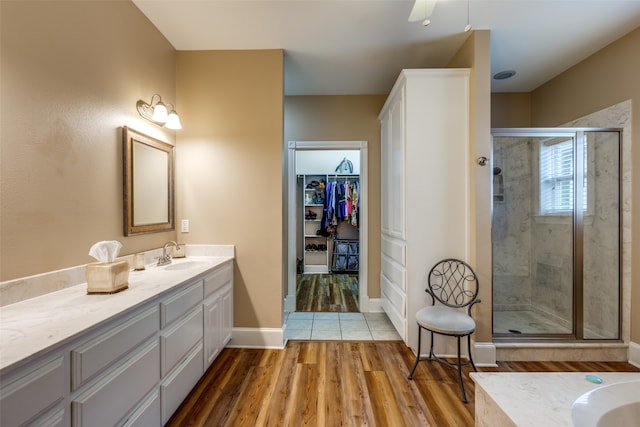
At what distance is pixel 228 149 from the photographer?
8.10ft

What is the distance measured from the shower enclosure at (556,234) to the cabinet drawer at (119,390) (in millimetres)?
2660

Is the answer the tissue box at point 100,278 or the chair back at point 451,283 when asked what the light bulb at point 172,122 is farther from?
the chair back at point 451,283

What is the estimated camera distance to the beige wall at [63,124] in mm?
1189

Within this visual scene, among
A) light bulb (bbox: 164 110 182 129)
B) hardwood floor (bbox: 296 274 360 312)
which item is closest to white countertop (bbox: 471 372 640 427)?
hardwood floor (bbox: 296 274 360 312)

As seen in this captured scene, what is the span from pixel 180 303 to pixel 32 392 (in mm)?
818

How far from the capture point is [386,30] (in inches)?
86.0

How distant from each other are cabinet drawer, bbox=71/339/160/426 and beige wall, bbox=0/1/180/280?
2.23 feet

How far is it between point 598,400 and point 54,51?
307cm

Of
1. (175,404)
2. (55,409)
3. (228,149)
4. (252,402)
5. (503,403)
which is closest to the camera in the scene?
(55,409)

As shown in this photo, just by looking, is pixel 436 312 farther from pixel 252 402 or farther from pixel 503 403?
pixel 252 402

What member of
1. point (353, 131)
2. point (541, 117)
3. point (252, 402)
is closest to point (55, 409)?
point (252, 402)

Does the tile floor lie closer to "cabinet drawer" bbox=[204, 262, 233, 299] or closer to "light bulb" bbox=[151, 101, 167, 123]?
"cabinet drawer" bbox=[204, 262, 233, 299]

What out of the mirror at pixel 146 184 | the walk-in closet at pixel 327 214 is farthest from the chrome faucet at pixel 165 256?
the walk-in closet at pixel 327 214

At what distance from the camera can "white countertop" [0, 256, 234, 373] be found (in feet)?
2.68
